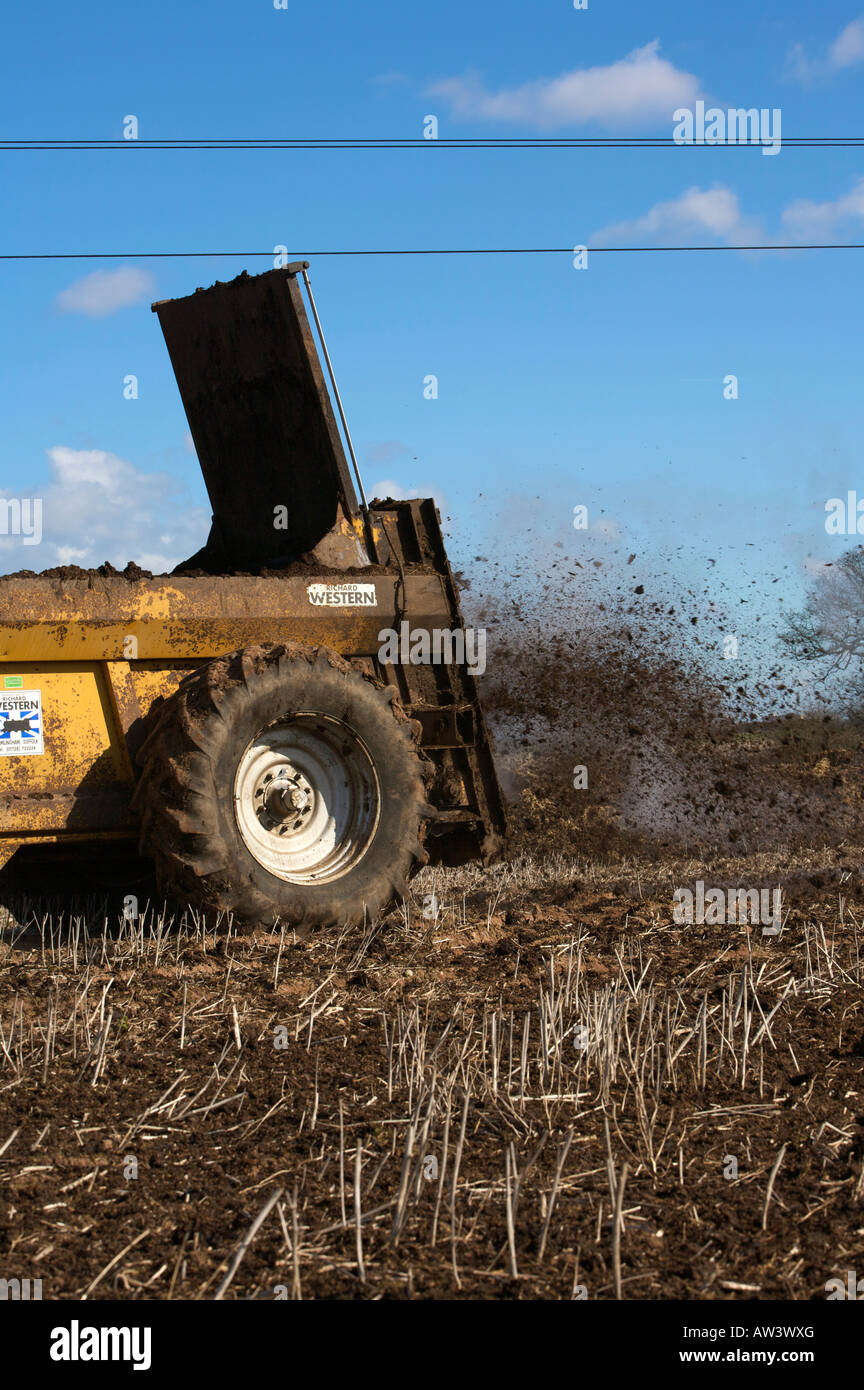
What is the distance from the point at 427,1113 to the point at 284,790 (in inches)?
124

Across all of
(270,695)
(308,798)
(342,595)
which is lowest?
(308,798)

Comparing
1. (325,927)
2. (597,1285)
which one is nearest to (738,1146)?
(597,1285)

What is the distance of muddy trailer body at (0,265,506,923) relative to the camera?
6.26 meters

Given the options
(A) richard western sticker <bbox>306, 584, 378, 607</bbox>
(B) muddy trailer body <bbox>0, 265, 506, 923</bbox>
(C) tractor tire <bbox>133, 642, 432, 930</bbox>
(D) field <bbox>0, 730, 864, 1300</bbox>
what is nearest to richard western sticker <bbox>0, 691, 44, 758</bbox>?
(B) muddy trailer body <bbox>0, 265, 506, 923</bbox>

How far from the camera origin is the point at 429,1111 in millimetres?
3580

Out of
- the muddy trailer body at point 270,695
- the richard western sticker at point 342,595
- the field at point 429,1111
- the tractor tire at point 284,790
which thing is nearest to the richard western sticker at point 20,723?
the muddy trailer body at point 270,695

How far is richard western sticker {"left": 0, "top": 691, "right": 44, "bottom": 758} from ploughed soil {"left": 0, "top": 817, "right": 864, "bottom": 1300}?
91cm

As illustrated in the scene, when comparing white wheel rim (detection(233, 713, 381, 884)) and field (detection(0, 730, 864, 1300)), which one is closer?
field (detection(0, 730, 864, 1300))

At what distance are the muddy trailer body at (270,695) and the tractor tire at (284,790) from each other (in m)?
0.01

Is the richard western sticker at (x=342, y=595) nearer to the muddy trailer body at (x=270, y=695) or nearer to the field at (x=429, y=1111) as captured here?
the muddy trailer body at (x=270, y=695)

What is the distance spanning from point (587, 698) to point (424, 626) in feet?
13.3

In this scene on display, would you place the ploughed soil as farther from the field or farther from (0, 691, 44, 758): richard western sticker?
(0, 691, 44, 758): richard western sticker

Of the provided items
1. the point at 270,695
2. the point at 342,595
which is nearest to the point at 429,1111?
the point at 270,695

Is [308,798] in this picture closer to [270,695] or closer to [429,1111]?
[270,695]
